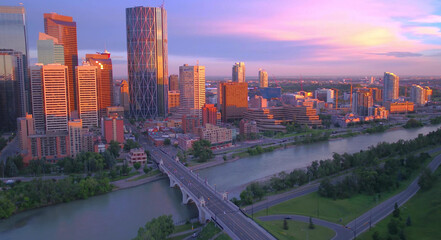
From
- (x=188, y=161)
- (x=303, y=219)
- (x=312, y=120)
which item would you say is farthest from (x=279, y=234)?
(x=312, y=120)

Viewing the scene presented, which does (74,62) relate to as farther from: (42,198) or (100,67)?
(42,198)

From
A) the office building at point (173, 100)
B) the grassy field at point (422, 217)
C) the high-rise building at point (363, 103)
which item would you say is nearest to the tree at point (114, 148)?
the grassy field at point (422, 217)

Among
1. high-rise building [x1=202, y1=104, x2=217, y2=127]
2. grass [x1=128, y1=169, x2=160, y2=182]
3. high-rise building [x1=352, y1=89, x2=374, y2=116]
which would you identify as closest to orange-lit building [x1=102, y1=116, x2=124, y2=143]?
grass [x1=128, y1=169, x2=160, y2=182]

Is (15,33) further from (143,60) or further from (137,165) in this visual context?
(137,165)

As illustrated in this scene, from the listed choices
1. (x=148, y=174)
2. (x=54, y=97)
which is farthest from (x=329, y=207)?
(x=54, y=97)

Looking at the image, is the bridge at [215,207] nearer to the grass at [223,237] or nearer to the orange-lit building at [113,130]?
the grass at [223,237]
